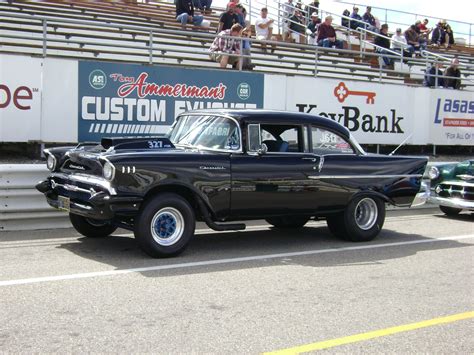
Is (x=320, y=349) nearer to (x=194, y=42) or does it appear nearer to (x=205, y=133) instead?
(x=205, y=133)

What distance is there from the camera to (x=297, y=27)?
70.5 ft

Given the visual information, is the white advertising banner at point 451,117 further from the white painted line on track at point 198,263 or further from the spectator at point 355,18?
the white painted line on track at point 198,263

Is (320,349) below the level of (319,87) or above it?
below

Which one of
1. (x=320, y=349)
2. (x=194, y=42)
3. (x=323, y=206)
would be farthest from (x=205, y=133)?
(x=194, y=42)

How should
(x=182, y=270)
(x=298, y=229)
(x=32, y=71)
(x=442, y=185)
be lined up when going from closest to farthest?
1. (x=182, y=270)
2. (x=298, y=229)
3. (x=442, y=185)
4. (x=32, y=71)

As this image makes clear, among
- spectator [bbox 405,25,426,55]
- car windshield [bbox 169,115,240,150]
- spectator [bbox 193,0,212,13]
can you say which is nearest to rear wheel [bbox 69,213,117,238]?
car windshield [bbox 169,115,240,150]

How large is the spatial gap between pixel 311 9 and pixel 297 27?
7.31 feet

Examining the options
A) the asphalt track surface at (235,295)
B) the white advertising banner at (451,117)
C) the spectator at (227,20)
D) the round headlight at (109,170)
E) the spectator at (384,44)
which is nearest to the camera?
the asphalt track surface at (235,295)

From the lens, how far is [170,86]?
42.3ft

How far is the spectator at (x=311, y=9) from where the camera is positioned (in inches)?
871

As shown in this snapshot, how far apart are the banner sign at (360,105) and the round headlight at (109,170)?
8.93 meters

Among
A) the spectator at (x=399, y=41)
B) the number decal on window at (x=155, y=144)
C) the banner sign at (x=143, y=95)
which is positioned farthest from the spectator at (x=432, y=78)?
the number decal on window at (x=155, y=144)

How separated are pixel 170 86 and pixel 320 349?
31.5ft

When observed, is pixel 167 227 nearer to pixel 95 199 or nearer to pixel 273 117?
pixel 95 199
